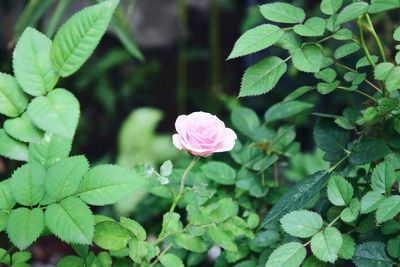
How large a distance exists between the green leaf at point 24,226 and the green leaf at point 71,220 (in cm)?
2

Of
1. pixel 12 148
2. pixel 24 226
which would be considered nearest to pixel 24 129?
pixel 12 148

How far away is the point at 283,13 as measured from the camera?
1.06 meters

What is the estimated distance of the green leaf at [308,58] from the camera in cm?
100

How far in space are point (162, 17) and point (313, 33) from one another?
232 cm

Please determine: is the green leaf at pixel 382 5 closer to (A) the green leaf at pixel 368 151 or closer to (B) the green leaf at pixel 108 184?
(A) the green leaf at pixel 368 151

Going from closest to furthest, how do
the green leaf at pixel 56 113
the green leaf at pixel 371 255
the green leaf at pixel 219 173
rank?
the green leaf at pixel 56 113 → the green leaf at pixel 371 255 → the green leaf at pixel 219 173

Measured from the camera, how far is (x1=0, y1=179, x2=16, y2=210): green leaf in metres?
1.00

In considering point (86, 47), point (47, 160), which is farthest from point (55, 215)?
point (86, 47)

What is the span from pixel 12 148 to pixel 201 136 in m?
0.30

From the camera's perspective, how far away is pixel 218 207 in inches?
45.3

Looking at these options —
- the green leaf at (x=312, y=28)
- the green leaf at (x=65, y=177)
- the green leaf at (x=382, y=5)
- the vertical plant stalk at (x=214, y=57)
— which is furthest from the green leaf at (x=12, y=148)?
the vertical plant stalk at (x=214, y=57)

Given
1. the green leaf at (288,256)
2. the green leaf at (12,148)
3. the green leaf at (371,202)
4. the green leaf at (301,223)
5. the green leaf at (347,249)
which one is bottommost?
the green leaf at (347,249)

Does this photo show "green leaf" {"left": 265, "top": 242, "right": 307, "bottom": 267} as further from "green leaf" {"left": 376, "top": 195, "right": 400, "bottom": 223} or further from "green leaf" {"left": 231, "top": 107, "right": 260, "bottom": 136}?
"green leaf" {"left": 231, "top": 107, "right": 260, "bottom": 136}

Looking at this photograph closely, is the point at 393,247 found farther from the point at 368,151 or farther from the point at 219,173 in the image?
the point at 219,173
